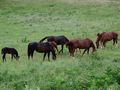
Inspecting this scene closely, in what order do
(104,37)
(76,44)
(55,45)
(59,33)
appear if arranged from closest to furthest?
1. (76,44)
2. (55,45)
3. (104,37)
4. (59,33)

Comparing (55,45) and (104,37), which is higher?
(55,45)

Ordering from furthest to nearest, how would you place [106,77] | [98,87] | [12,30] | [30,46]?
[12,30] < [30,46] < [106,77] < [98,87]

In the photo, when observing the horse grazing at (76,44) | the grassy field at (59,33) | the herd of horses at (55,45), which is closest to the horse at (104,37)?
the herd of horses at (55,45)

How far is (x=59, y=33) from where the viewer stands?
3359cm

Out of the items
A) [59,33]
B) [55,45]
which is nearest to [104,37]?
[55,45]

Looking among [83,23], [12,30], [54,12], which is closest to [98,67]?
[12,30]

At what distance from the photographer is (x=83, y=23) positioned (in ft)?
131

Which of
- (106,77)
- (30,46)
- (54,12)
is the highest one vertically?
(106,77)

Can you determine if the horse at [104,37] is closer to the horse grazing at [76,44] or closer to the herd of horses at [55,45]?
the herd of horses at [55,45]

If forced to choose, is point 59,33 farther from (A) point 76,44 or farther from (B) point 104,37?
(A) point 76,44

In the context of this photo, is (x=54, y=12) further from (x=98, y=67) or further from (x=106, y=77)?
(x=106, y=77)

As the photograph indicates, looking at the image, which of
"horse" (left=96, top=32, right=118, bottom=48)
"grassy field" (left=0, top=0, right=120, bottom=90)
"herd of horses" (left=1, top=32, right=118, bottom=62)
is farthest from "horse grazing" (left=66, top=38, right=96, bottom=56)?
"horse" (left=96, top=32, right=118, bottom=48)

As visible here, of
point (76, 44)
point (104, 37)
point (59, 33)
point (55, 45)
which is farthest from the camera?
point (59, 33)

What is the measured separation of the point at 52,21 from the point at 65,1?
43.5 ft
